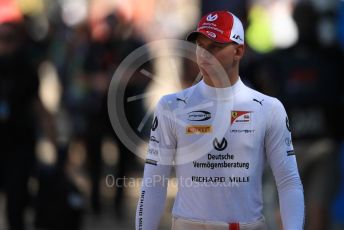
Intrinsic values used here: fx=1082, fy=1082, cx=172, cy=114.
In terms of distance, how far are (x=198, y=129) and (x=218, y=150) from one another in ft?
0.52

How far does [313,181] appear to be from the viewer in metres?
9.31

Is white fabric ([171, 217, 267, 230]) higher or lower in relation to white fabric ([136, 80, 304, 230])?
lower

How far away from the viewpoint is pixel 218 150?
5.83 m

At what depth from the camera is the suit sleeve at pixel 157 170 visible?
587cm

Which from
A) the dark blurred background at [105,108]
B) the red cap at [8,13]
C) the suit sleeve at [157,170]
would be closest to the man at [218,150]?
the suit sleeve at [157,170]

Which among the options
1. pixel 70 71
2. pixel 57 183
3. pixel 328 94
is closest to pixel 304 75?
pixel 328 94

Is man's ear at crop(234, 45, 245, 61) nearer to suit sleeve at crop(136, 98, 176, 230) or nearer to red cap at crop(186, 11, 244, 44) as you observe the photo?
red cap at crop(186, 11, 244, 44)

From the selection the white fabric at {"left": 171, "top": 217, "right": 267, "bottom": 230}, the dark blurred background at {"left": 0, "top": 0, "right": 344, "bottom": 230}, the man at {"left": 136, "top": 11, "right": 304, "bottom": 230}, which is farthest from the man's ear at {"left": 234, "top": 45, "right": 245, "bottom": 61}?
the dark blurred background at {"left": 0, "top": 0, "right": 344, "bottom": 230}

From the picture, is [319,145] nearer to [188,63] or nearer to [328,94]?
[328,94]

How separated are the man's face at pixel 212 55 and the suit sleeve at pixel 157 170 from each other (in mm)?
311

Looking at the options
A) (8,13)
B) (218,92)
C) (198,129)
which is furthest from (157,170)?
(8,13)

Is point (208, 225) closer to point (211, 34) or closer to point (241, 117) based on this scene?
point (241, 117)

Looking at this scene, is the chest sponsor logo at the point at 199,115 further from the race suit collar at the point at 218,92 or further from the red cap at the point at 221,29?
the red cap at the point at 221,29

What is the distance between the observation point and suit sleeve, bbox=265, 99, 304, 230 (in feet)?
19.0
